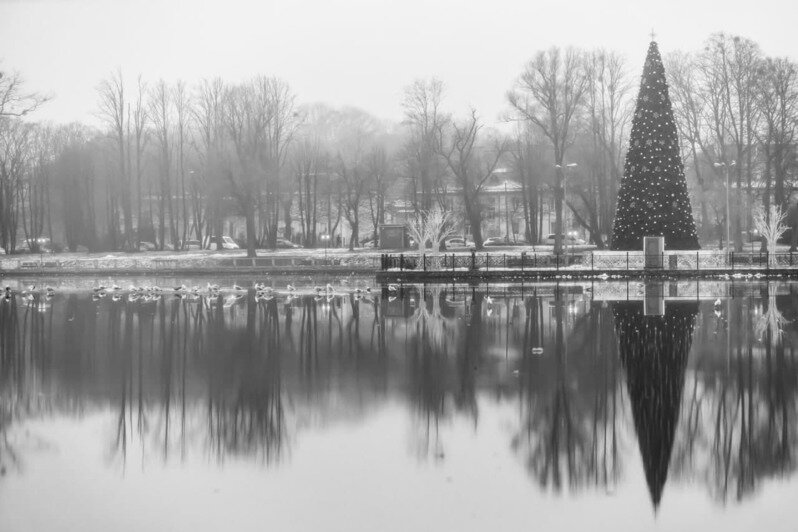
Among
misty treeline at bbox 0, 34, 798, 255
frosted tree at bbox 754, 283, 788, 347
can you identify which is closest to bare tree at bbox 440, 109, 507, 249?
misty treeline at bbox 0, 34, 798, 255

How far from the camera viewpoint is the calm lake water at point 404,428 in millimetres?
9438

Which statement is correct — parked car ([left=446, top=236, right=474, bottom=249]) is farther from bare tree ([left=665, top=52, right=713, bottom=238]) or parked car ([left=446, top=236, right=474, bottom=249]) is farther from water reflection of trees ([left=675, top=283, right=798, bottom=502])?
water reflection of trees ([left=675, top=283, right=798, bottom=502])

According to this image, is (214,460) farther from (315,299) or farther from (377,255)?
(377,255)

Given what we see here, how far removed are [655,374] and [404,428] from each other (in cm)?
547

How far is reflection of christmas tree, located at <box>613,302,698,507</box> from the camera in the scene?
1108 centimetres

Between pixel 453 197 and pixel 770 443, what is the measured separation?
87271 mm

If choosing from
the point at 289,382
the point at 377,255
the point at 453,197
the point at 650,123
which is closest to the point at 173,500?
the point at 289,382

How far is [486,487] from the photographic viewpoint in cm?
1005

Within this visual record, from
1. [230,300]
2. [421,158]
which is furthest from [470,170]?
[230,300]

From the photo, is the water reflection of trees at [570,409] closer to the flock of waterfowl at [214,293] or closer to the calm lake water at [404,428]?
the calm lake water at [404,428]

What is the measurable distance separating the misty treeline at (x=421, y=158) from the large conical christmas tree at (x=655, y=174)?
9.79 m

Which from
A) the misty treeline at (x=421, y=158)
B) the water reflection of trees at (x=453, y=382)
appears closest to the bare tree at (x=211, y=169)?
the misty treeline at (x=421, y=158)

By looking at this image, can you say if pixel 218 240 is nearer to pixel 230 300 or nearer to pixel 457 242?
pixel 457 242

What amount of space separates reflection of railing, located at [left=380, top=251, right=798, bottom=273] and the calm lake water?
2553cm
